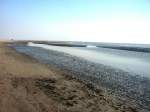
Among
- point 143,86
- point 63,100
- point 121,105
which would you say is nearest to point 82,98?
point 63,100

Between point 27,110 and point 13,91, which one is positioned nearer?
point 27,110

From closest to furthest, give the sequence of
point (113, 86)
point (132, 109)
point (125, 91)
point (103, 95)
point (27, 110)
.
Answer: point (27, 110) < point (132, 109) < point (103, 95) < point (125, 91) < point (113, 86)

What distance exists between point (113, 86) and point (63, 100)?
5.78 meters

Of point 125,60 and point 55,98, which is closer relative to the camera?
point 55,98

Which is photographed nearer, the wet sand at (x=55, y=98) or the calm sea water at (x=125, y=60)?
the wet sand at (x=55, y=98)

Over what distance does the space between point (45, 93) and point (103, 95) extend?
335 cm

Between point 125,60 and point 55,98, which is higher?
point 55,98

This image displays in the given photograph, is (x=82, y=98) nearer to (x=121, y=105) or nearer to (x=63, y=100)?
(x=63, y=100)

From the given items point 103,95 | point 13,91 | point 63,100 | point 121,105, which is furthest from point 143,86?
point 13,91

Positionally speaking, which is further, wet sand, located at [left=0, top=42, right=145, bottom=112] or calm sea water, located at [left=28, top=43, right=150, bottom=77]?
calm sea water, located at [left=28, top=43, right=150, bottom=77]

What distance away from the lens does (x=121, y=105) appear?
11555 mm

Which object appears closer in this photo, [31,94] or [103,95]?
[31,94]

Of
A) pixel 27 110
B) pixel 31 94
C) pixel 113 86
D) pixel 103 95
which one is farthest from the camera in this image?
pixel 113 86

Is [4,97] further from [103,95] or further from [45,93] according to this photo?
[103,95]
